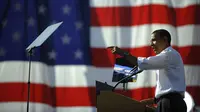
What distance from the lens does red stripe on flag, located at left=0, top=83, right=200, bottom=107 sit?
4312mm

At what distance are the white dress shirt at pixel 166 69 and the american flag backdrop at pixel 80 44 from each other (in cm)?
193

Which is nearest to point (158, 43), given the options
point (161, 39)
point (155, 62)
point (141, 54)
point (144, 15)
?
point (161, 39)

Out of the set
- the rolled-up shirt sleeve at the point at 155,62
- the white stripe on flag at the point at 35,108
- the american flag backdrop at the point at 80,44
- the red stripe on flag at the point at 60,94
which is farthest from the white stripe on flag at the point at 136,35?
the rolled-up shirt sleeve at the point at 155,62

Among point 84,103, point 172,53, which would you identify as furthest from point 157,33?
point 84,103

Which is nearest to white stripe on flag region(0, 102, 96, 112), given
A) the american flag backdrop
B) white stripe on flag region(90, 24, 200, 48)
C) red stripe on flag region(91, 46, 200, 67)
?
the american flag backdrop

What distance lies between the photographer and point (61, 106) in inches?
171

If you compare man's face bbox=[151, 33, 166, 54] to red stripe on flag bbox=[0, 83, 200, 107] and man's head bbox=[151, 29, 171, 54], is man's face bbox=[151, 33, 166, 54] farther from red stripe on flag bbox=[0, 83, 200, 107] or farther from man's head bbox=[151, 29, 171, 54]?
red stripe on flag bbox=[0, 83, 200, 107]

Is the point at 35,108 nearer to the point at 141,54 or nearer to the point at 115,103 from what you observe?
the point at 141,54

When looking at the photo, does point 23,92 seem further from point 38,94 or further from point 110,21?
point 110,21

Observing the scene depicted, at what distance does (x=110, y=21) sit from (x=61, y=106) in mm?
1079

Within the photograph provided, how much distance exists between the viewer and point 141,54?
4.38m

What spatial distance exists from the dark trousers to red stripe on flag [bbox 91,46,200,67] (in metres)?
2.03

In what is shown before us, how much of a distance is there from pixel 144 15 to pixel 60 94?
4.13 feet

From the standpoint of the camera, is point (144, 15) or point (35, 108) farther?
point (144, 15)
